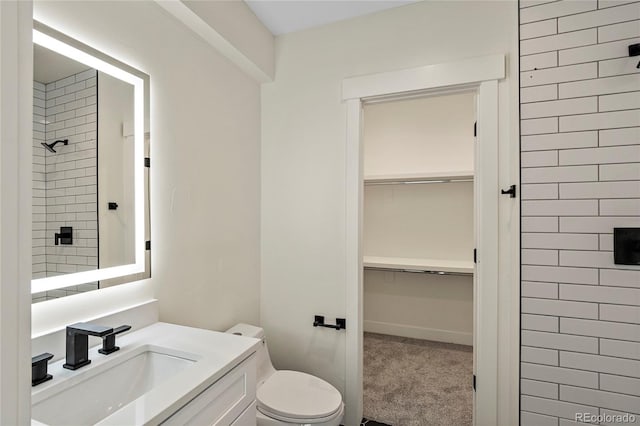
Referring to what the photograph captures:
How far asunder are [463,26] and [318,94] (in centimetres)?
92

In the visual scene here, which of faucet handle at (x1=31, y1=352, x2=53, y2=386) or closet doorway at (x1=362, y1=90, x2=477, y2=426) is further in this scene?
closet doorway at (x1=362, y1=90, x2=477, y2=426)

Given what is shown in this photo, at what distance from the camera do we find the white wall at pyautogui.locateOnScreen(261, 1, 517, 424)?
1840 millimetres

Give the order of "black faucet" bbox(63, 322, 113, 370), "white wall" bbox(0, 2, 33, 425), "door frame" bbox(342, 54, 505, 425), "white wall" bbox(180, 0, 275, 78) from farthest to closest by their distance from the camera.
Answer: "door frame" bbox(342, 54, 505, 425) < "white wall" bbox(180, 0, 275, 78) < "black faucet" bbox(63, 322, 113, 370) < "white wall" bbox(0, 2, 33, 425)

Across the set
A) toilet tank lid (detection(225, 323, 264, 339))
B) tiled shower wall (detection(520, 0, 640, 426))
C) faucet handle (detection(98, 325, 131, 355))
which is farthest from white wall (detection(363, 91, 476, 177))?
faucet handle (detection(98, 325, 131, 355))

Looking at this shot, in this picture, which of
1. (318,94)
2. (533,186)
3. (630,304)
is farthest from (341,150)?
(630,304)

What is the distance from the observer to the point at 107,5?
1.20m

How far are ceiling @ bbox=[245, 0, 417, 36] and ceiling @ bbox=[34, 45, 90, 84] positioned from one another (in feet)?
3.68

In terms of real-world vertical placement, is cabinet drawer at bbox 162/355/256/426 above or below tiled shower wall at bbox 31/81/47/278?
below

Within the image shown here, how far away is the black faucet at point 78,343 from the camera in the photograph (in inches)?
38.7

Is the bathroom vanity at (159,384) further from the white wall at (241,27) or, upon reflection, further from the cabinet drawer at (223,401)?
the white wall at (241,27)

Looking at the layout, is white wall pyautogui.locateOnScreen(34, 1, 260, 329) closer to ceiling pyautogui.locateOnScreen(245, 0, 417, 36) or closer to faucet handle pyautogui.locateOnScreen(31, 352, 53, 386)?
faucet handle pyautogui.locateOnScreen(31, 352, 53, 386)

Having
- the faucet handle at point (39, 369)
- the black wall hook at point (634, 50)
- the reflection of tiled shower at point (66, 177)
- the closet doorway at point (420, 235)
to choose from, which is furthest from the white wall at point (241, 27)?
the black wall hook at point (634, 50)

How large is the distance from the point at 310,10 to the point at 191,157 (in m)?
1.19

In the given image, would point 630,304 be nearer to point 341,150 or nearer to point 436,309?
point 341,150
